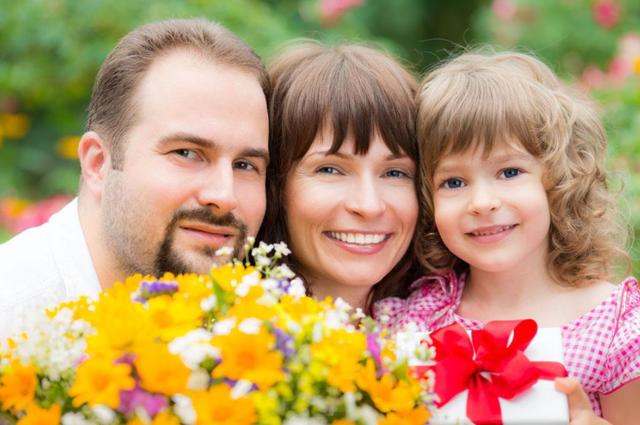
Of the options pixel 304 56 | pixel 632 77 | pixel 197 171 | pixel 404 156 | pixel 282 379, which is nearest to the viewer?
pixel 282 379

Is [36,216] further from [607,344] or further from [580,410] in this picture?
[580,410]

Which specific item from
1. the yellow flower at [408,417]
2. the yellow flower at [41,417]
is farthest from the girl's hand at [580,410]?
the yellow flower at [41,417]

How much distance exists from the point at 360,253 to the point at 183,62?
0.89m

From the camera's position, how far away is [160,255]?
2.88 meters

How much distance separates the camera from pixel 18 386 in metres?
1.86

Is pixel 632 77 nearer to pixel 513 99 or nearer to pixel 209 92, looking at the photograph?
pixel 513 99

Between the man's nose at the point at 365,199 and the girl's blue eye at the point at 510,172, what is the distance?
423mm

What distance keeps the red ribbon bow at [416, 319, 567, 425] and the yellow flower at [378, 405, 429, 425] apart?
0.17m

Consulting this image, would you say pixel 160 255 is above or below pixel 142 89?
below

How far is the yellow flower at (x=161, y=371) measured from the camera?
1729mm

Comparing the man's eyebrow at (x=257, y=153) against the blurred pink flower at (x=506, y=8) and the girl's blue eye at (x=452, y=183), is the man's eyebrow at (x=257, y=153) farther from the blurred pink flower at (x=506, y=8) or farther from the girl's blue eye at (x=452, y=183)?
the blurred pink flower at (x=506, y=8)

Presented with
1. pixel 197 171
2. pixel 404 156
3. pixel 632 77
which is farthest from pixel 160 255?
pixel 632 77

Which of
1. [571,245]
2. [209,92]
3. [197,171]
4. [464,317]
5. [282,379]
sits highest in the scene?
[209,92]

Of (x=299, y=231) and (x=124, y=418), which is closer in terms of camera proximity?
(x=124, y=418)
